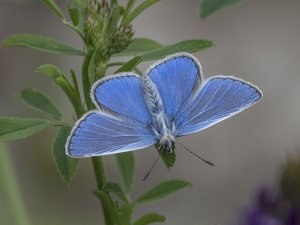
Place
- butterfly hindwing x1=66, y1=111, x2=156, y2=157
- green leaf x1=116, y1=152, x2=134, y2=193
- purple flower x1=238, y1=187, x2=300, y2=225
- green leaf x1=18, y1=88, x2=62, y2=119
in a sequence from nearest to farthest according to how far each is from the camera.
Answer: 1. butterfly hindwing x1=66, y1=111, x2=156, y2=157
2. green leaf x1=18, y1=88, x2=62, y2=119
3. green leaf x1=116, y1=152, x2=134, y2=193
4. purple flower x1=238, y1=187, x2=300, y2=225

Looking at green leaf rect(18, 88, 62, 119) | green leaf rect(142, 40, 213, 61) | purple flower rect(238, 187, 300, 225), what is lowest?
purple flower rect(238, 187, 300, 225)

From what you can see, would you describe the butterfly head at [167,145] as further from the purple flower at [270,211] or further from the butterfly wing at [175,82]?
the purple flower at [270,211]

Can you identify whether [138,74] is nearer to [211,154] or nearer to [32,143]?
[32,143]

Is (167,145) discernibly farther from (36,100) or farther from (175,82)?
(36,100)

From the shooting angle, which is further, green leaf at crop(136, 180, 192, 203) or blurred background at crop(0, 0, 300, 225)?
blurred background at crop(0, 0, 300, 225)

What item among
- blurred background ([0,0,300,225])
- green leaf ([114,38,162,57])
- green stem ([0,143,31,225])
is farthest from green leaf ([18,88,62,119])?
blurred background ([0,0,300,225])

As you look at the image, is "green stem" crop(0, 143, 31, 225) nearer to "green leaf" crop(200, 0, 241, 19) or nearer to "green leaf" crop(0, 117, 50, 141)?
"green leaf" crop(0, 117, 50, 141)

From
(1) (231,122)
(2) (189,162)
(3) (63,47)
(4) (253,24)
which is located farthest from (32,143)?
(3) (63,47)
